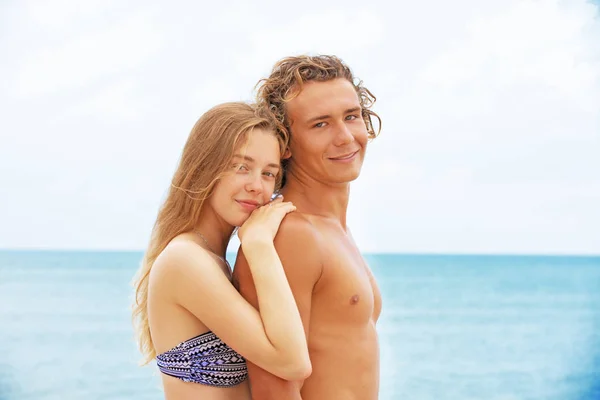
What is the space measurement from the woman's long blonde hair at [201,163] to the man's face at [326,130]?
8 centimetres

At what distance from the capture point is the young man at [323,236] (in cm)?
267

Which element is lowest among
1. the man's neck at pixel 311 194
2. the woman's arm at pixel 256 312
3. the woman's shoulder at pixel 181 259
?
the woman's arm at pixel 256 312

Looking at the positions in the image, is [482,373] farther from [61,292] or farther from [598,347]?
[61,292]

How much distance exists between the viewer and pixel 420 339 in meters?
18.5

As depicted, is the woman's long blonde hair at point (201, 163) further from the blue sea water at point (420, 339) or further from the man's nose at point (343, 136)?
the blue sea water at point (420, 339)

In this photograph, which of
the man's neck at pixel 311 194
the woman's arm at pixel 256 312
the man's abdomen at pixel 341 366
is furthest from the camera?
the man's neck at pixel 311 194

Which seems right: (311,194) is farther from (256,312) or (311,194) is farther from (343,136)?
(256,312)

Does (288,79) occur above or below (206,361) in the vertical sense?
above

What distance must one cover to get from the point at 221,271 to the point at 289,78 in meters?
0.67

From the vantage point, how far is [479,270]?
39.8m

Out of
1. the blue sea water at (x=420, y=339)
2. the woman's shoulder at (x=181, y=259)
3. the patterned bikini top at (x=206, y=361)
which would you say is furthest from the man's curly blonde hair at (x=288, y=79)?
the blue sea water at (x=420, y=339)

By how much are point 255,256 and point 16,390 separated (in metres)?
12.6

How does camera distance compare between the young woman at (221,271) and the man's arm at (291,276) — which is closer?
the young woman at (221,271)

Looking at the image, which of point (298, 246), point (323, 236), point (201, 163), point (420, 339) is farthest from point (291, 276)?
point (420, 339)
